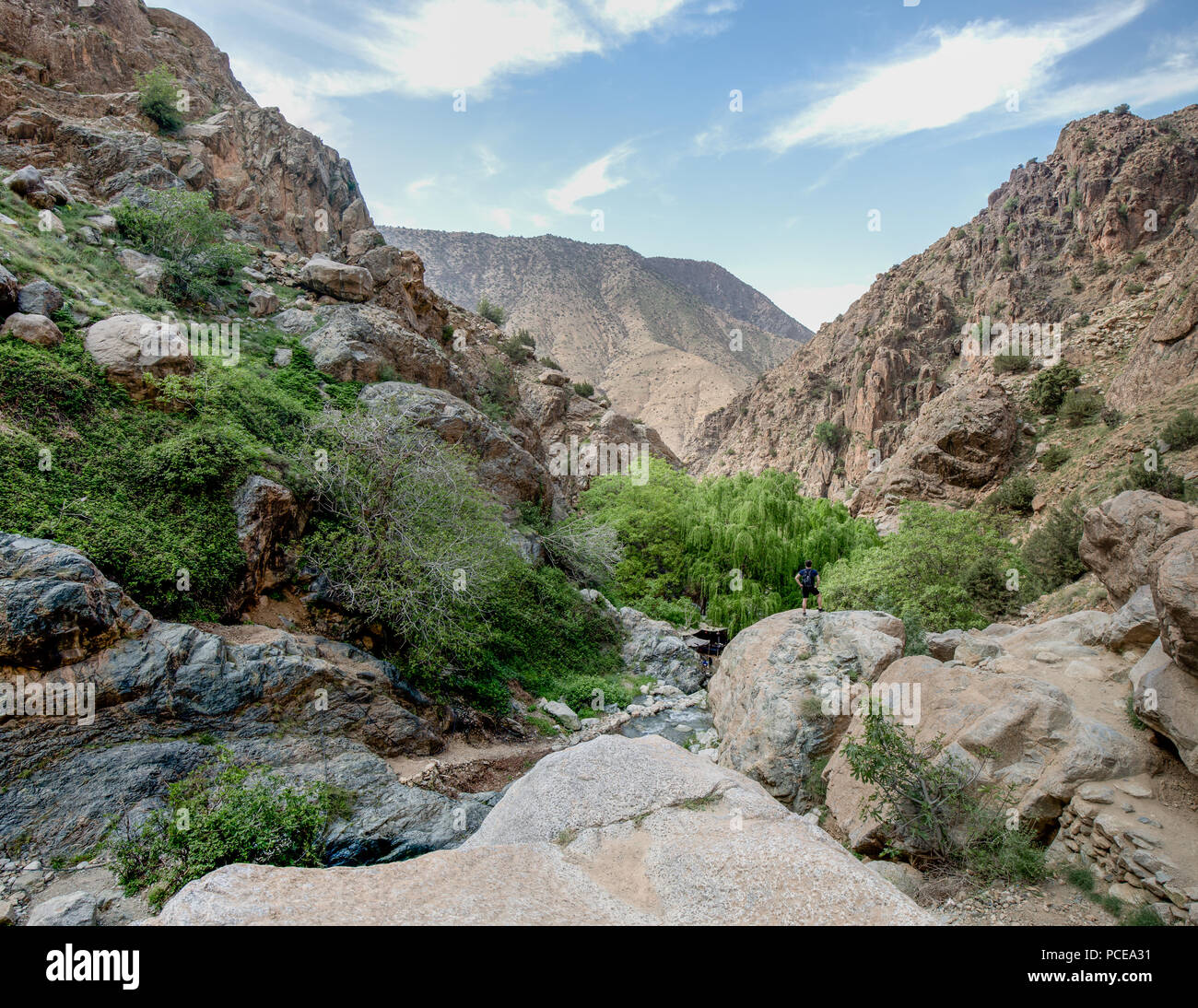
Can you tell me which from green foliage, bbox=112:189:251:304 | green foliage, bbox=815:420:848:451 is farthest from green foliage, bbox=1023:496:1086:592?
green foliage, bbox=815:420:848:451

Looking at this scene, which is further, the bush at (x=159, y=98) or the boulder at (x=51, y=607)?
the bush at (x=159, y=98)

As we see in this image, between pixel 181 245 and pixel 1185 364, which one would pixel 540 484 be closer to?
pixel 181 245

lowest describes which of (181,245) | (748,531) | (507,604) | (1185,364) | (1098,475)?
(507,604)

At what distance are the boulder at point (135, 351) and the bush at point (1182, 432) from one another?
100ft

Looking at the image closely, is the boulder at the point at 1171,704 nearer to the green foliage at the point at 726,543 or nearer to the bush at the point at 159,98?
the green foliage at the point at 726,543

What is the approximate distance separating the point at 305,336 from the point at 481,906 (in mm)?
21899

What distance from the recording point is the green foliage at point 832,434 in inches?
2292

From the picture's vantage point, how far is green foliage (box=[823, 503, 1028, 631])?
53.9ft

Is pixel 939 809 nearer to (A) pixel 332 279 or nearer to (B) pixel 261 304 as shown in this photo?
(B) pixel 261 304

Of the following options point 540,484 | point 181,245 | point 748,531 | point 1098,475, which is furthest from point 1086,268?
point 181,245

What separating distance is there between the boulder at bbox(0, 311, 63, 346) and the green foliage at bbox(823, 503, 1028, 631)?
1989cm

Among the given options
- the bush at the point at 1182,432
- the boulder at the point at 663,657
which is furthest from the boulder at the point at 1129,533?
the bush at the point at 1182,432

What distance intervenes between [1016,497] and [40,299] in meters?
35.6
